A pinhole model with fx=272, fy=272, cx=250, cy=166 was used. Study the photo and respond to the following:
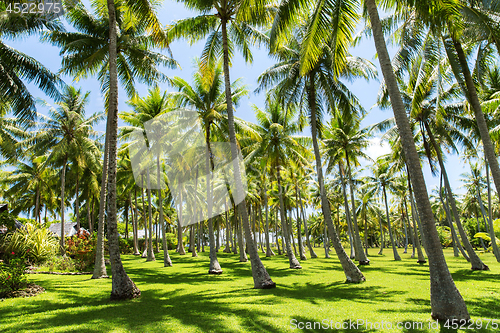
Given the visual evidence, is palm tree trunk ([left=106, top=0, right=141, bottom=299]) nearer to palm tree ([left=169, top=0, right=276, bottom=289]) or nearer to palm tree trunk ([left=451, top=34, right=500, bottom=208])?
palm tree ([left=169, top=0, right=276, bottom=289])

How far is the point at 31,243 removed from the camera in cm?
1321

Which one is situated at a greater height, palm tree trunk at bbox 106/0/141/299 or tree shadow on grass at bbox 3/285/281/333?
palm tree trunk at bbox 106/0/141/299

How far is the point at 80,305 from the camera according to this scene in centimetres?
694

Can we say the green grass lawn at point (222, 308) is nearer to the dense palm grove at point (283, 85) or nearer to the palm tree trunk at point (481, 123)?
the dense palm grove at point (283, 85)

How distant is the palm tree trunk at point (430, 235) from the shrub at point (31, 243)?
52.5 ft

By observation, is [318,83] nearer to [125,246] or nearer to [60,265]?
[60,265]

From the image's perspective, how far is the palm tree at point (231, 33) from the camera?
9844 millimetres

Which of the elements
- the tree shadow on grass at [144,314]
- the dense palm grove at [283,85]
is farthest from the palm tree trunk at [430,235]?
the tree shadow on grass at [144,314]

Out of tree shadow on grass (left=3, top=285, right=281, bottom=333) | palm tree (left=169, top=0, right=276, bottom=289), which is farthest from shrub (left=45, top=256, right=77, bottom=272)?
palm tree (left=169, top=0, right=276, bottom=289)

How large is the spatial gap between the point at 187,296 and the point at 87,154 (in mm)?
15792

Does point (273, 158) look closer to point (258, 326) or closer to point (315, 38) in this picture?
point (315, 38)

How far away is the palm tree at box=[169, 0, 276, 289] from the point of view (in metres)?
9.84

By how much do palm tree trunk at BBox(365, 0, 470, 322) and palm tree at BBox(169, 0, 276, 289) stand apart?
5417mm

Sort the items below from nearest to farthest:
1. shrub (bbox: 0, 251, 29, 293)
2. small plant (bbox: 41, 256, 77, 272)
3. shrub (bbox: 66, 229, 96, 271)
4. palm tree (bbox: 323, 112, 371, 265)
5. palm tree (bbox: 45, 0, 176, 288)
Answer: shrub (bbox: 0, 251, 29, 293) < palm tree (bbox: 45, 0, 176, 288) < small plant (bbox: 41, 256, 77, 272) < shrub (bbox: 66, 229, 96, 271) < palm tree (bbox: 323, 112, 371, 265)
